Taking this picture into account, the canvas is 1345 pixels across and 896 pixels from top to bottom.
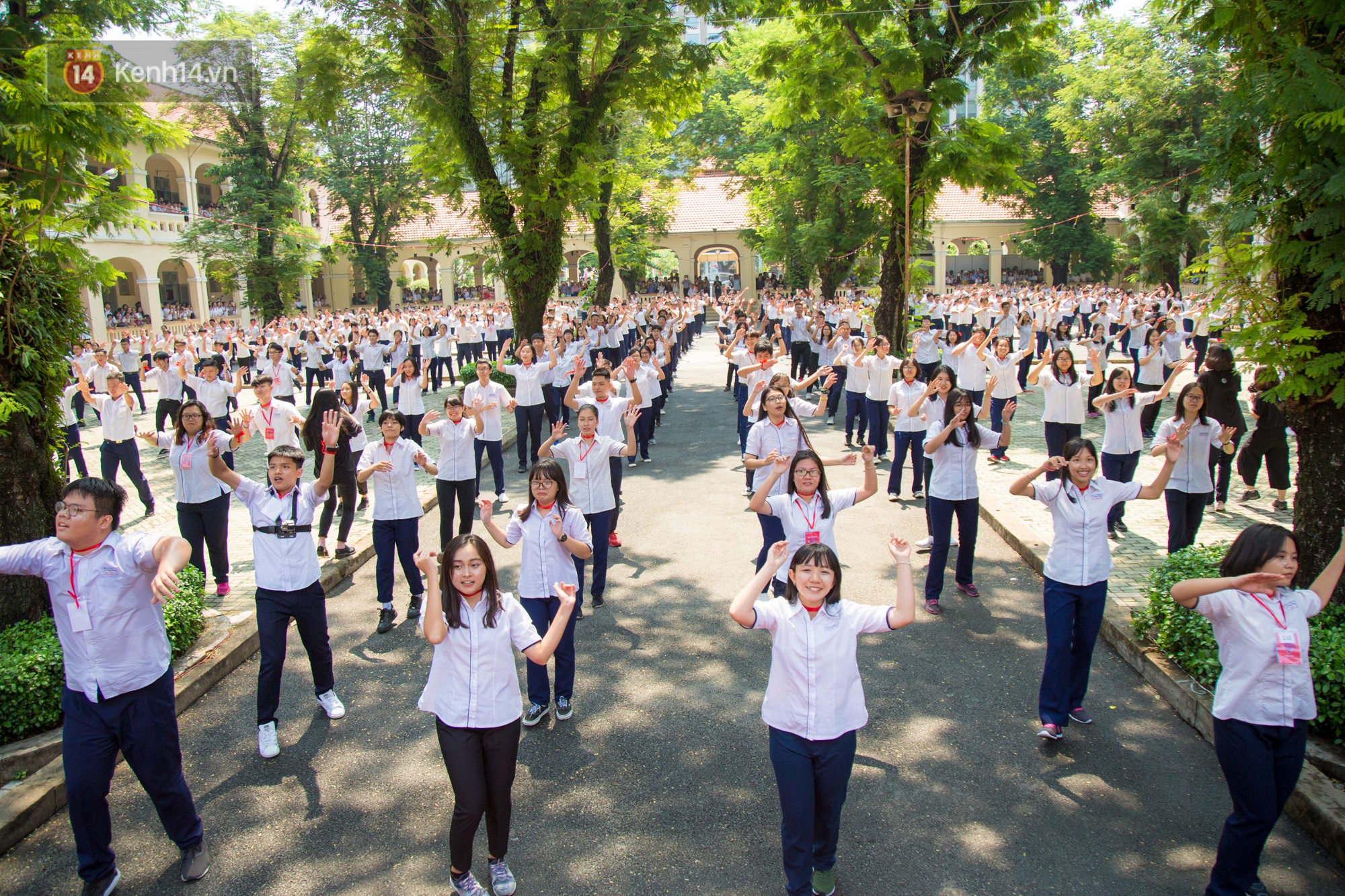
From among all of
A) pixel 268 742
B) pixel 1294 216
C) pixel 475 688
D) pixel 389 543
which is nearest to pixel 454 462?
pixel 389 543

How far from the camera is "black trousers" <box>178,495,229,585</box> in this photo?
24.3 feet

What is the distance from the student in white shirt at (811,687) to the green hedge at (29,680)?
432cm

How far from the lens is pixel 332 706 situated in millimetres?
5684

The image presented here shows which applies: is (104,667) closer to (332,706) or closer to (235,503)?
(332,706)

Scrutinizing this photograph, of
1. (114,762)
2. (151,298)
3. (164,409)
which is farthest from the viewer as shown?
(151,298)

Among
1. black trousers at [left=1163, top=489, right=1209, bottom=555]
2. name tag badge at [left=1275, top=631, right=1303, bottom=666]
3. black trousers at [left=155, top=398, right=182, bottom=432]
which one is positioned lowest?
black trousers at [left=1163, top=489, right=1209, bottom=555]

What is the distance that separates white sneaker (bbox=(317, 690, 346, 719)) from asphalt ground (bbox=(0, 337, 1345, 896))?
5 cm

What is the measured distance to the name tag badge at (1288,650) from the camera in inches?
146

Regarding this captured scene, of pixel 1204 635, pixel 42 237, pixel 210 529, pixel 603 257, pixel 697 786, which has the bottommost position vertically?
pixel 697 786

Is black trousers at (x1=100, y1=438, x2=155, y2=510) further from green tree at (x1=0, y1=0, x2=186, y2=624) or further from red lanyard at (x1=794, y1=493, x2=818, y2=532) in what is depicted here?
red lanyard at (x1=794, y1=493, x2=818, y2=532)

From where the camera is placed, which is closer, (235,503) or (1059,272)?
(235,503)

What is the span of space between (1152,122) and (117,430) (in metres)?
36.4

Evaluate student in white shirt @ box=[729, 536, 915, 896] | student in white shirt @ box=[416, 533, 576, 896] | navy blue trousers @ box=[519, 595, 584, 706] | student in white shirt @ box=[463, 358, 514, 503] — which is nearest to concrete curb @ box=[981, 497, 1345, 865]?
student in white shirt @ box=[729, 536, 915, 896]

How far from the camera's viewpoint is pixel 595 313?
1984 cm
